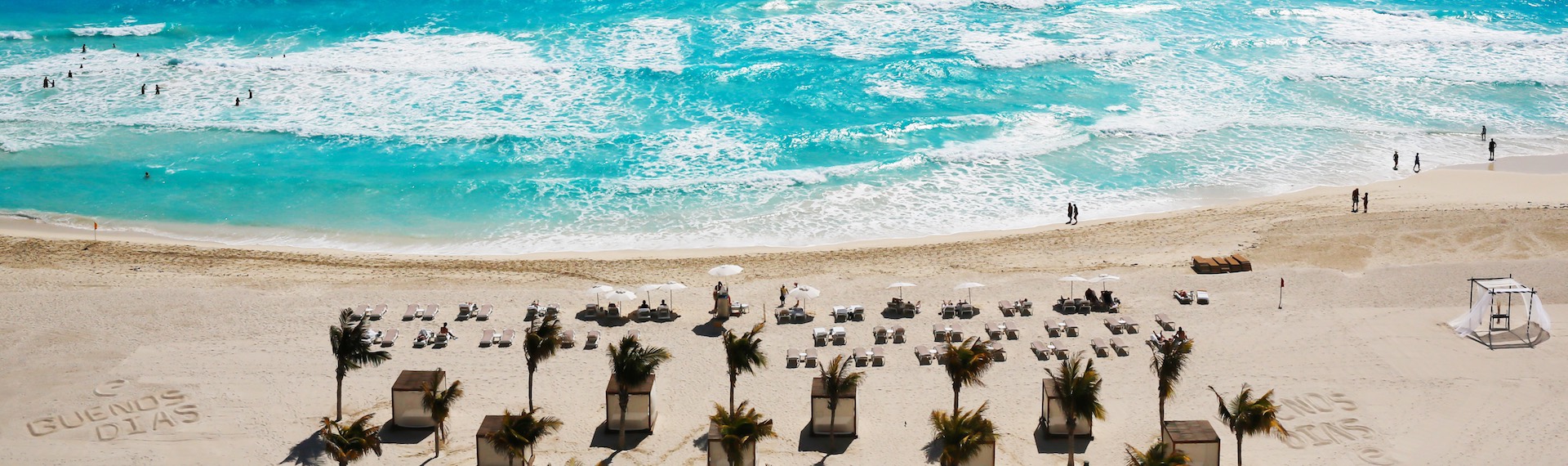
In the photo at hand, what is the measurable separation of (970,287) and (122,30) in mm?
45592

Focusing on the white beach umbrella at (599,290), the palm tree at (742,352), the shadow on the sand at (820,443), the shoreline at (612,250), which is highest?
the shoreline at (612,250)

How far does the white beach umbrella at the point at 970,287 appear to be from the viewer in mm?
27469

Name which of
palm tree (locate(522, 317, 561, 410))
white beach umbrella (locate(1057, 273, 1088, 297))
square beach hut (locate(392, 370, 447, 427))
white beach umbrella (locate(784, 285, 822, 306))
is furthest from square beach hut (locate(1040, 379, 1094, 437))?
square beach hut (locate(392, 370, 447, 427))

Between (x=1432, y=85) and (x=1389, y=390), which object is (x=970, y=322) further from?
(x=1432, y=85)

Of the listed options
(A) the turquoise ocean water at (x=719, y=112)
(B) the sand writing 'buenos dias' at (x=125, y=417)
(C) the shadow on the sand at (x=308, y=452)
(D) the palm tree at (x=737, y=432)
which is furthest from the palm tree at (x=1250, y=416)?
(B) the sand writing 'buenos dias' at (x=125, y=417)

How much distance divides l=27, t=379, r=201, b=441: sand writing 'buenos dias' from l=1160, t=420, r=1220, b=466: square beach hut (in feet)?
57.1

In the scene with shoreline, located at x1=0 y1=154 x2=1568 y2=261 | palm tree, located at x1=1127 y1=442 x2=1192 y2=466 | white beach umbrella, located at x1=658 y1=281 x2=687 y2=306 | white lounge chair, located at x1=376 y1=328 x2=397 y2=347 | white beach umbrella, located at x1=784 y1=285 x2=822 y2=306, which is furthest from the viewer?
shoreline, located at x1=0 y1=154 x2=1568 y2=261

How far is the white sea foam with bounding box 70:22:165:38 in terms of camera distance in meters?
54.8

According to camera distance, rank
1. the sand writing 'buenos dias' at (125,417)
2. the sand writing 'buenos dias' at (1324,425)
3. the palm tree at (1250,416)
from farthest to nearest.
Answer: the sand writing 'buenos dias' at (125,417) → the sand writing 'buenos dias' at (1324,425) → the palm tree at (1250,416)

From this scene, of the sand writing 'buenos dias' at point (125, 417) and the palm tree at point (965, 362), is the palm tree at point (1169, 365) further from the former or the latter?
the sand writing 'buenos dias' at point (125, 417)

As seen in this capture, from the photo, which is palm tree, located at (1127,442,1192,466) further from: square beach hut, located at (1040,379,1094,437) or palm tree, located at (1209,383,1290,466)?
square beach hut, located at (1040,379,1094,437)

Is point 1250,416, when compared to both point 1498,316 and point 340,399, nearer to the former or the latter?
point 1498,316

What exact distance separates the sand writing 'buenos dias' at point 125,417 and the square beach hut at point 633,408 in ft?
24.9

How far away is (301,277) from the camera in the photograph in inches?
1190
